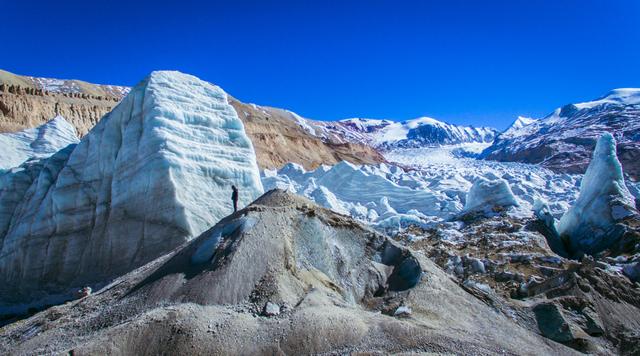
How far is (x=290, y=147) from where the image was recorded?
72250mm

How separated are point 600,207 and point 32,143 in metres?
27.3

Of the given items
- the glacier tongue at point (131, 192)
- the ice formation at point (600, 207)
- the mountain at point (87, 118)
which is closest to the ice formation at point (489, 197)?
the ice formation at point (600, 207)

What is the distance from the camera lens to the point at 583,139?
354ft

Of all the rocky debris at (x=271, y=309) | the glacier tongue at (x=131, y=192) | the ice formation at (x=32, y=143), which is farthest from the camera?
the ice formation at (x=32, y=143)

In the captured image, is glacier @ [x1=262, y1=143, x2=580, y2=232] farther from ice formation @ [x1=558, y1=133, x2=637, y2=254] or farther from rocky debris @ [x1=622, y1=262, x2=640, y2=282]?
rocky debris @ [x1=622, y1=262, x2=640, y2=282]

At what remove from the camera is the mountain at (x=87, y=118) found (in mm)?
50719

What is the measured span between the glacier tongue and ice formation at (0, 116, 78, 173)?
590cm

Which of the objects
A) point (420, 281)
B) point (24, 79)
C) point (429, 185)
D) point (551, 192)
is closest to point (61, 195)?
point (420, 281)

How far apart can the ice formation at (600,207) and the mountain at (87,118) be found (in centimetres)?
3961

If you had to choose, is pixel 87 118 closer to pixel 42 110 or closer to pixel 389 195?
pixel 42 110

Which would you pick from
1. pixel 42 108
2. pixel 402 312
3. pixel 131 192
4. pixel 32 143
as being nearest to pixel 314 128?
pixel 42 108

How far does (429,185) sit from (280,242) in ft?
109

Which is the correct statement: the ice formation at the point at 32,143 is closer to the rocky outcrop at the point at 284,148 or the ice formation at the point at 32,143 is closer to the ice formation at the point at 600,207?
the ice formation at the point at 600,207

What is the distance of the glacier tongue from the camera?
15.6 metres
